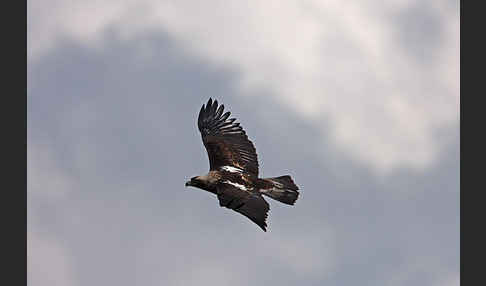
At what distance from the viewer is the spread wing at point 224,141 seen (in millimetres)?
26984

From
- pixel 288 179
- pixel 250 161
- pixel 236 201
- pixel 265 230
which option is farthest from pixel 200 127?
pixel 265 230

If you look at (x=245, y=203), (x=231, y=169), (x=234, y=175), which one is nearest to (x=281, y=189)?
(x=234, y=175)

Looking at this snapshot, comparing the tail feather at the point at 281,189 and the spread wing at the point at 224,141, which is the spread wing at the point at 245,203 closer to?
the tail feather at the point at 281,189

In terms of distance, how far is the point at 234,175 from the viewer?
25859 millimetres

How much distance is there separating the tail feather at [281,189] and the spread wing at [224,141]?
1.10 m

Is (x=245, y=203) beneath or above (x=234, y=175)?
beneath

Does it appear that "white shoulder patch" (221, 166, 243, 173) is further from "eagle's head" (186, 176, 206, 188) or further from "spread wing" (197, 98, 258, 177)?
"eagle's head" (186, 176, 206, 188)

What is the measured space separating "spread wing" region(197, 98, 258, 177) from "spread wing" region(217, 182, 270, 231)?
2.65 metres

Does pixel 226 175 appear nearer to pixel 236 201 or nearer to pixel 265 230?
pixel 236 201

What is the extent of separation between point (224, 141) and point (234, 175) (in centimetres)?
213

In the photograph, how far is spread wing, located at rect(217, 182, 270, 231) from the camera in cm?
2142


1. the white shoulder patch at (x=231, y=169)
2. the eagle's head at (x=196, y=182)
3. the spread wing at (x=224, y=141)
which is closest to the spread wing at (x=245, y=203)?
the eagle's head at (x=196, y=182)

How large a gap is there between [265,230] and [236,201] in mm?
2096

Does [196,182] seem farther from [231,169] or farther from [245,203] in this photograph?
[245,203]
